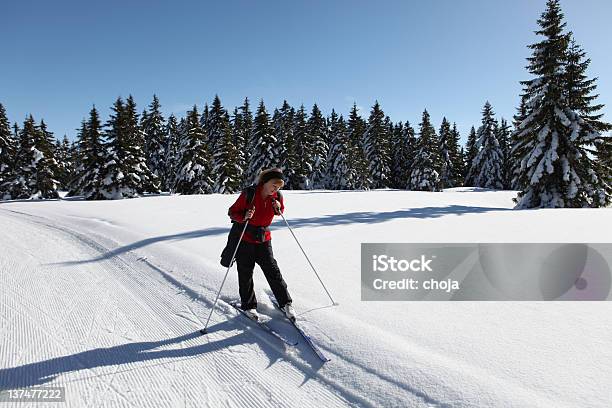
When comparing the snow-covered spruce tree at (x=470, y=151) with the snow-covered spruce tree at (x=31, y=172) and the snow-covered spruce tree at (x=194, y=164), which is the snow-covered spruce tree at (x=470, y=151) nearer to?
the snow-covered spruce tree at (x=194, y=164)

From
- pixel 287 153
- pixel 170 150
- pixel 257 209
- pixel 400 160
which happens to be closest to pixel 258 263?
pixel 257 209

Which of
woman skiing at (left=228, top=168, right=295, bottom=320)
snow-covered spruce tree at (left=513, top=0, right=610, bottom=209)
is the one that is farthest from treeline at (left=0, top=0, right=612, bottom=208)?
woman skiing at (left=228, top=168, right=295, bottom=320)

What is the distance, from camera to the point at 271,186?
4.13 meters

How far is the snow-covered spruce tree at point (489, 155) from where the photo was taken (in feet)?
151

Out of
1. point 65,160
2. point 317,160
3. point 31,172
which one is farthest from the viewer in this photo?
point 65,160

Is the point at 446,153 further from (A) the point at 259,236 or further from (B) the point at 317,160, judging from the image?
(A) the point at 259,236

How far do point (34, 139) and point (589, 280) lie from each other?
44.9 meters

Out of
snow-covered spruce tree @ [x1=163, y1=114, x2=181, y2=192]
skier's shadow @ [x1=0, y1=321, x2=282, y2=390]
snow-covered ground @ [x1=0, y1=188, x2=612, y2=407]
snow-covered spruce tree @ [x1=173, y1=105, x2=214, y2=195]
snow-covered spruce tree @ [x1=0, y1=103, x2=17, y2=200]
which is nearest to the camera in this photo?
snow-covered ground @ [x1=0, y1=188, x2=612, y2=407]

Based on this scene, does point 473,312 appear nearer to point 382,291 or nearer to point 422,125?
point 382,291

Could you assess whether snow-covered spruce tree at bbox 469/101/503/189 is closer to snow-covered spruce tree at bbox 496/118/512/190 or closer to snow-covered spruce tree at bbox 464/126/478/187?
snow-covered spruce tree at bbox 496/118/512/190

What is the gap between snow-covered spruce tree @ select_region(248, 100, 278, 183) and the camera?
3809 cm

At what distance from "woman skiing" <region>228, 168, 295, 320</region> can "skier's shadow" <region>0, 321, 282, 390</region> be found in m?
0.55

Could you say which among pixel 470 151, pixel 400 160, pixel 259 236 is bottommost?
pixel 259 236

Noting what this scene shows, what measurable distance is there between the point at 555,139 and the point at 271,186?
58.8ft
